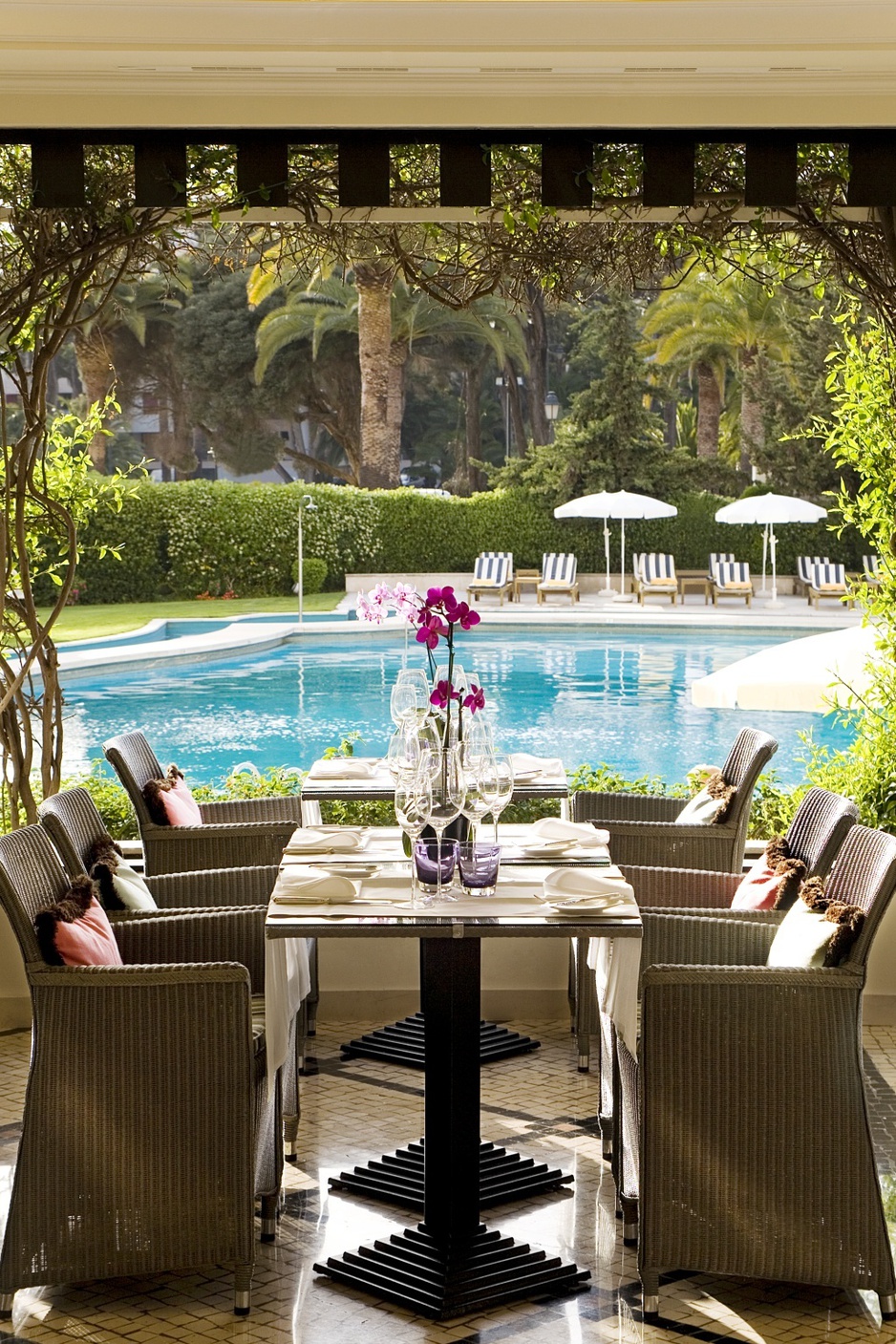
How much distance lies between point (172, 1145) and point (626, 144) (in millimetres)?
2991

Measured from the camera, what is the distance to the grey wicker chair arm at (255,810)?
16.4ft

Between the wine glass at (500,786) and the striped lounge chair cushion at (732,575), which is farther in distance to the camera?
the striped lounge chair cushion at (732,575)

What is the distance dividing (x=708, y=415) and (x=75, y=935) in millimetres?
23660

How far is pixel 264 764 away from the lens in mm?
11125

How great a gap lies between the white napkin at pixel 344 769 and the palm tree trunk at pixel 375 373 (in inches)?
641

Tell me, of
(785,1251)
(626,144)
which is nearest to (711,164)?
(626,144)

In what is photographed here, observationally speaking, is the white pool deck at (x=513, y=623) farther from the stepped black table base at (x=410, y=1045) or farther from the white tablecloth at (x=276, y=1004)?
the white tablecloth at (x=276, y=1004)

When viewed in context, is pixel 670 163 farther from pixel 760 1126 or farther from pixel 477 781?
pixel 760 1126

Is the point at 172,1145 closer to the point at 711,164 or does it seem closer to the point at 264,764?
A: the point at 711,164

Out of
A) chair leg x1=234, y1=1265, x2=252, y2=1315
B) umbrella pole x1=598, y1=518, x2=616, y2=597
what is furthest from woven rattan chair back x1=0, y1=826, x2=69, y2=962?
umbrella pole x1=598, y1=518, x2=616, y2=597

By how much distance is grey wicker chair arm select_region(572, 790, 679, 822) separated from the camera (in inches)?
193

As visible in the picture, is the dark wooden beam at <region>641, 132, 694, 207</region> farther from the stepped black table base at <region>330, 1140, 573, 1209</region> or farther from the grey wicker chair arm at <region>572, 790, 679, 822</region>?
the stepped black table base at <region>330, 1140, 573, 1209</region>

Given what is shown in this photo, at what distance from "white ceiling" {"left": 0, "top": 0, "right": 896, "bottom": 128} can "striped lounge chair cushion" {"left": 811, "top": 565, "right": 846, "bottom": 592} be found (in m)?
16.7

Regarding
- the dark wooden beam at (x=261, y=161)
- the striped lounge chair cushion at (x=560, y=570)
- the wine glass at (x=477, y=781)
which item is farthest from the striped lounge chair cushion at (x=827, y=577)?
the wine glass at (x=477, y=781)
